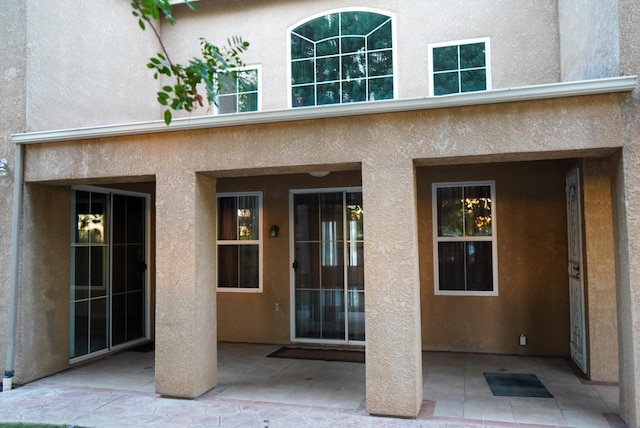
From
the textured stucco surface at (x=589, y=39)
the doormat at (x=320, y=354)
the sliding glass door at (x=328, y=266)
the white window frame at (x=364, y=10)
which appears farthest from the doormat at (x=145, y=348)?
the textured stucco surface at (x=589, y=39)

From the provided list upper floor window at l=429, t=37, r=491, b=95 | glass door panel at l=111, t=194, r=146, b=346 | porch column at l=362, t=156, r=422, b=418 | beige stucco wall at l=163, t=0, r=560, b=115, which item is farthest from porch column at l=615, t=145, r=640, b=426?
glass door panel at l=111, t=194, r=146, b=346

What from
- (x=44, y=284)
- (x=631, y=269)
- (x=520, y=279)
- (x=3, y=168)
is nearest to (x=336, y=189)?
(x=520, y=279)

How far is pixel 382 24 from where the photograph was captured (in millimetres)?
8398

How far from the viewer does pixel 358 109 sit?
531cm

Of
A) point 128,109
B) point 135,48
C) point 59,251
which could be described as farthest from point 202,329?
point 135,48

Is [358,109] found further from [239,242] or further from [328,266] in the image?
[239,242]

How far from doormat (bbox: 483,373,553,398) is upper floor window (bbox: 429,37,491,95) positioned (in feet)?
14.7

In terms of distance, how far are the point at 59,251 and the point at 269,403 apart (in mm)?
4025

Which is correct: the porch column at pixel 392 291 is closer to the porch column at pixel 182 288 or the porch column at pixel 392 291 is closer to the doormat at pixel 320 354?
the porch column at pixel 182 288

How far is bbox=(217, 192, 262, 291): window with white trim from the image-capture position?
29.8ft

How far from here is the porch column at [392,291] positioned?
5180 millimetres

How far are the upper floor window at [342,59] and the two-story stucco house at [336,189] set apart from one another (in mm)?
38

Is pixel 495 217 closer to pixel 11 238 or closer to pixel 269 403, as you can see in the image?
pixel 269 403

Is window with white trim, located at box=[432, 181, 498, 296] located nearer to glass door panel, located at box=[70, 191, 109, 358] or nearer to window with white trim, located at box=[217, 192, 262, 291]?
window with white trim, located at box=[217, 192, 262, 291]
